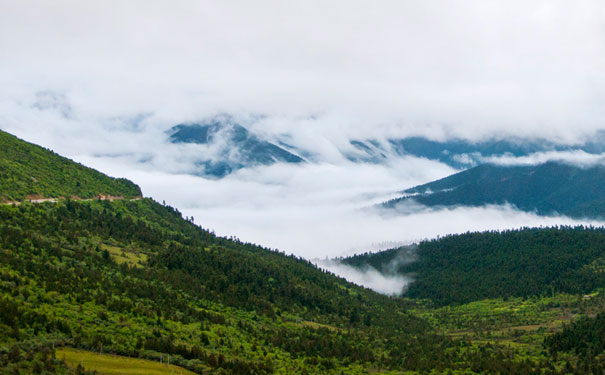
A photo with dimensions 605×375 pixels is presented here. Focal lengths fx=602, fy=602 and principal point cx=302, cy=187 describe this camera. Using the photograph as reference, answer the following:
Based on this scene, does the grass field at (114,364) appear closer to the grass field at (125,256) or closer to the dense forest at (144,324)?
the dense forest at (144,324)

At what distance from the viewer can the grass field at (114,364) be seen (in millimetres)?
100875

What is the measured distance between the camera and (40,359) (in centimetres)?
9506

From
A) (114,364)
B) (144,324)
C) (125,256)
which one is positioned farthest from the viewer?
(125,256)

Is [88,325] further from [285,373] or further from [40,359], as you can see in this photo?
[285,373]

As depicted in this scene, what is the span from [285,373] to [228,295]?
66144 mm

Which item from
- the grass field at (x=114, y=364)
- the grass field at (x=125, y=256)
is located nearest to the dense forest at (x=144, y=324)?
the grass field at (x=125, y=256)

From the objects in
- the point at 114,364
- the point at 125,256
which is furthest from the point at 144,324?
the point at 125,256

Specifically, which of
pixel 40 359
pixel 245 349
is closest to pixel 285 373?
pixel 245 349

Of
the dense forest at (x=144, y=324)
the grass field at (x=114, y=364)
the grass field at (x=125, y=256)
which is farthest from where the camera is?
the grass field at (x=125, y=256)

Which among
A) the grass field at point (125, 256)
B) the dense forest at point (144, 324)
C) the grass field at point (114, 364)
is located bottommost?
the grass field at point (114, 364)

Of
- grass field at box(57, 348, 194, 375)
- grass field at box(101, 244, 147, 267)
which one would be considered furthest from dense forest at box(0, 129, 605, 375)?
grass field at box(57, 348, 194, 375)

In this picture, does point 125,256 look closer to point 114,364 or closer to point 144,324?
point 144,324

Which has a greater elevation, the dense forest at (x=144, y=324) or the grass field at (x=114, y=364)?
the dense forest at (x=144, y=324)

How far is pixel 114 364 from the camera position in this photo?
106 m
